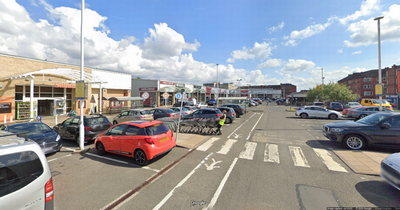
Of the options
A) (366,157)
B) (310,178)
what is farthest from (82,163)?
(366,157)

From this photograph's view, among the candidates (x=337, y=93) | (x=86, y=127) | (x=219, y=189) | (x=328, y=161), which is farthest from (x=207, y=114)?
(x=337, y=93)

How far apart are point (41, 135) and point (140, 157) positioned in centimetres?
454

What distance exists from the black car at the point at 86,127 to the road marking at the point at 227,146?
6.26m

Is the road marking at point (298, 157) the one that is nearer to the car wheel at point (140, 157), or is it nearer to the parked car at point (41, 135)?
the car wheel at point (140, 157)

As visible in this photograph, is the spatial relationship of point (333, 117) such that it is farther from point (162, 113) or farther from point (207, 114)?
point (162, 113)

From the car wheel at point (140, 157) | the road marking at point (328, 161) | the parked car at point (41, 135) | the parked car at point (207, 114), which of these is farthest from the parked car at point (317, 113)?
the parked car at point (41, 135)

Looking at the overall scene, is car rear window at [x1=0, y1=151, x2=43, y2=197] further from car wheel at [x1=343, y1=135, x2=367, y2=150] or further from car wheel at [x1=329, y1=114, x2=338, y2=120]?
car wheel at [x1=329, y1=114, x2=338, y2=120]

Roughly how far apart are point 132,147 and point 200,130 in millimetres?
6485

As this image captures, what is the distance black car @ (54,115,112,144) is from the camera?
875 cm

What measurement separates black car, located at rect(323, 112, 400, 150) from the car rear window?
32.9 feet

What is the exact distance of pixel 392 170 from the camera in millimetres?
4008

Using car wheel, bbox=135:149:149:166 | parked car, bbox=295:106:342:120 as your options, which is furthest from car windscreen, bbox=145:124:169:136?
parked car, bbox=295:106:342:120

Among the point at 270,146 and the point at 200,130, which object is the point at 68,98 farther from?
the point at 270,146

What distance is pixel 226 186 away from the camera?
4668 millimetres
